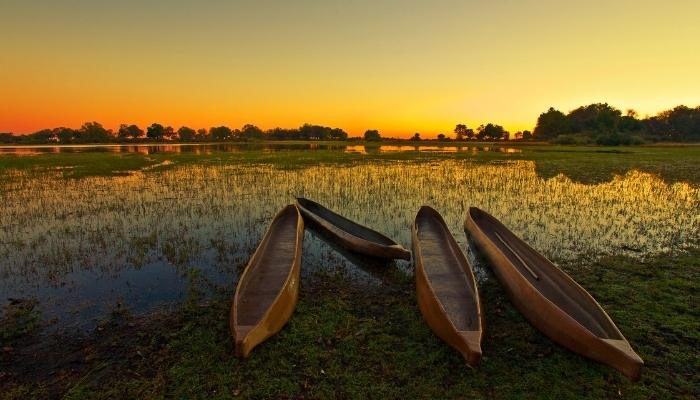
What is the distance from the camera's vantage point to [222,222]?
12.6 m

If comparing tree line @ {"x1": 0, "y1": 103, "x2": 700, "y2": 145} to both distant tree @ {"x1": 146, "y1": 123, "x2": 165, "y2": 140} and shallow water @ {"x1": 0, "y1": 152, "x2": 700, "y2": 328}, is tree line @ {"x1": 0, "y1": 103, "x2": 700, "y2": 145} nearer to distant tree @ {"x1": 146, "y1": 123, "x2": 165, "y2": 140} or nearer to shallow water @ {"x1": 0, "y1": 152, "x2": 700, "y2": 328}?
distant tree @ {"x1": 146, "y1": 123, "x2": 165, "y2": 140}

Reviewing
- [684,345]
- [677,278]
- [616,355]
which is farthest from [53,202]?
[677,278]

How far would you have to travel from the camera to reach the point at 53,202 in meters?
15.0

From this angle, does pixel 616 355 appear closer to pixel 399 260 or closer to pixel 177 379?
pixel 399 260

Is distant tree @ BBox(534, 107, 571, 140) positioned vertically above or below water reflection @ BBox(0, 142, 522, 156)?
above

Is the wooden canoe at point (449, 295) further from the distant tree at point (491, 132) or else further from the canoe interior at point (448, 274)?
the distant tree at point (491, 132)

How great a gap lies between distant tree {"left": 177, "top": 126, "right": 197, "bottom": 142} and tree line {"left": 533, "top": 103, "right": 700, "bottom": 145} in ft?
458

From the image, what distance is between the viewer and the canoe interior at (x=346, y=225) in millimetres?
10008

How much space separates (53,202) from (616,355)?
19.9m

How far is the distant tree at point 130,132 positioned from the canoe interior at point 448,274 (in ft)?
521

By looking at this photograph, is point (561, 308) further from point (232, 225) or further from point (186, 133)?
point (186, 133)

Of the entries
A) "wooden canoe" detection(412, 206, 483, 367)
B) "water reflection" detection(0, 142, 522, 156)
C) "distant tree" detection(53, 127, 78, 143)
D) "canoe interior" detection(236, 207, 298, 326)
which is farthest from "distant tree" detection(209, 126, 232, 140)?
"wooden canoe" detection(412, 206, 483, 367)

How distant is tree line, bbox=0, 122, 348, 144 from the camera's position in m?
121

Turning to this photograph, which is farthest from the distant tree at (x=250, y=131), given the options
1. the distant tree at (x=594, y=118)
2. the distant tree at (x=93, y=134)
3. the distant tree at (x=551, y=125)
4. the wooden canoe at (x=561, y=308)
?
the wooden canoe at (x=561, y=308)
